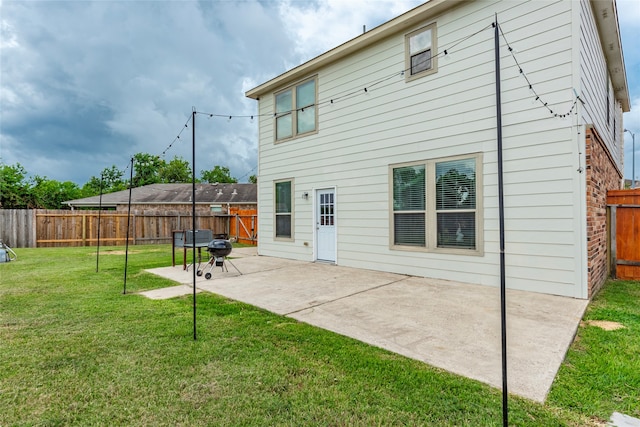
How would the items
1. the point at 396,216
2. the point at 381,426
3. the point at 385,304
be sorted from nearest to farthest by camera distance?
the point at 381,426 → the point at 385,304 → the point at 396,216

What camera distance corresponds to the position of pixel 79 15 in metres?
10.9

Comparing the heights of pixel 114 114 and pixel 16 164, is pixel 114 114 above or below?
above

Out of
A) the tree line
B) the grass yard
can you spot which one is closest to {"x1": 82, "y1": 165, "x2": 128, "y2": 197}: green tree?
the tree line

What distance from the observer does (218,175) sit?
43.6m

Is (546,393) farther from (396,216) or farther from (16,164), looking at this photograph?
(16,164)

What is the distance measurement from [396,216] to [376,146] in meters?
1.53

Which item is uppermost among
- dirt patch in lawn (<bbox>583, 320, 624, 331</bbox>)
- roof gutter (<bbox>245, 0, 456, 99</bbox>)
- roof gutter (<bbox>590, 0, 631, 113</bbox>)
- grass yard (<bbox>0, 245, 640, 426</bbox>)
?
roof gutter (<bbox>245, 0, 456, 99</bbox>)

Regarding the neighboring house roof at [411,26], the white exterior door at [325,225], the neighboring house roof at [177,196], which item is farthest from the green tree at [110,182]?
the white exterior door at [325,225]

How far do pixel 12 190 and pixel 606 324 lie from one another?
27.3 metres

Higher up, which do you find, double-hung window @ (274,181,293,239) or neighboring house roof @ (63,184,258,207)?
neighboring house roof @ (63,184,258,207)

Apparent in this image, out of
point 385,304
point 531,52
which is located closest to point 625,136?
point 531,52

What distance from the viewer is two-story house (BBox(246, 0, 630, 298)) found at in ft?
14.5

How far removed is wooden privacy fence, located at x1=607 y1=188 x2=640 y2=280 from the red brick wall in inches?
6.1

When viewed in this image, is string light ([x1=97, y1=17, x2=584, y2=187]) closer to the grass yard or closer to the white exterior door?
the white exterior door
